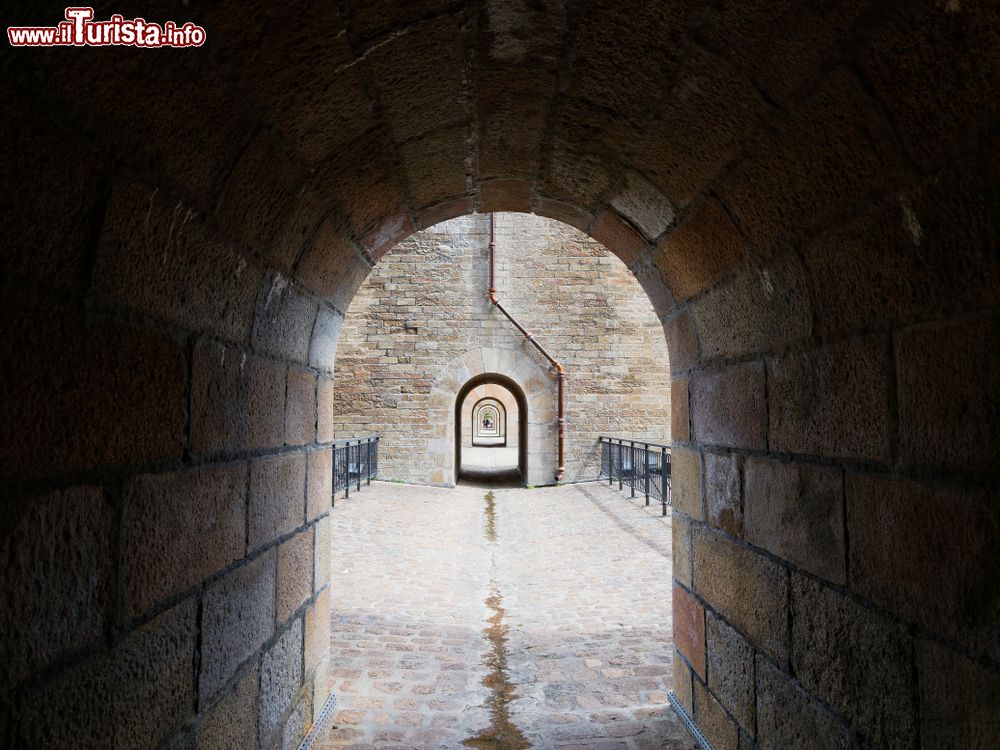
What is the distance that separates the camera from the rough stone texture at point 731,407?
2203 millimetres

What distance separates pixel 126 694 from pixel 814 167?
1903 millimetres

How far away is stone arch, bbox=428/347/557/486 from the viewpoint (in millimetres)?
12344

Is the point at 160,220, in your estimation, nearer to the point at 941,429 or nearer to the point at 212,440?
the point at 212,440

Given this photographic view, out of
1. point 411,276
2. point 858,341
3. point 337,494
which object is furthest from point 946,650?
point 411,276

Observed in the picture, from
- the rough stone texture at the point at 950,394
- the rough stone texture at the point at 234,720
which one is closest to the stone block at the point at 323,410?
the rough stone texture at the point at 234,720

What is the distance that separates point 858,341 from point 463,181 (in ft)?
6.04

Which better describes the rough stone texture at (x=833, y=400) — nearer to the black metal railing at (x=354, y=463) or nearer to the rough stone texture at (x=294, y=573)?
the rough stone texture at (x=294, y=573)

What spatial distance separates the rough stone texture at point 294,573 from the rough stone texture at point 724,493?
1.67 meters

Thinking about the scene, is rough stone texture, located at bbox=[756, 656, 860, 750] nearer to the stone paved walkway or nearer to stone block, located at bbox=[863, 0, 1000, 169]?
the stone paved walkway

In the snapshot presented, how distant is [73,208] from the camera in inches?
42.8

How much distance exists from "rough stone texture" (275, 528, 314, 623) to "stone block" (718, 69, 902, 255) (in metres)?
1.96

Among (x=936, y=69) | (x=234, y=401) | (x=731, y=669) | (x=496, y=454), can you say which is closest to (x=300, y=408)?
(x=234, y=401)

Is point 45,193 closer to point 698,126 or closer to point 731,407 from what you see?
point 698,126

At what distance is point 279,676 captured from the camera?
2336 mm
